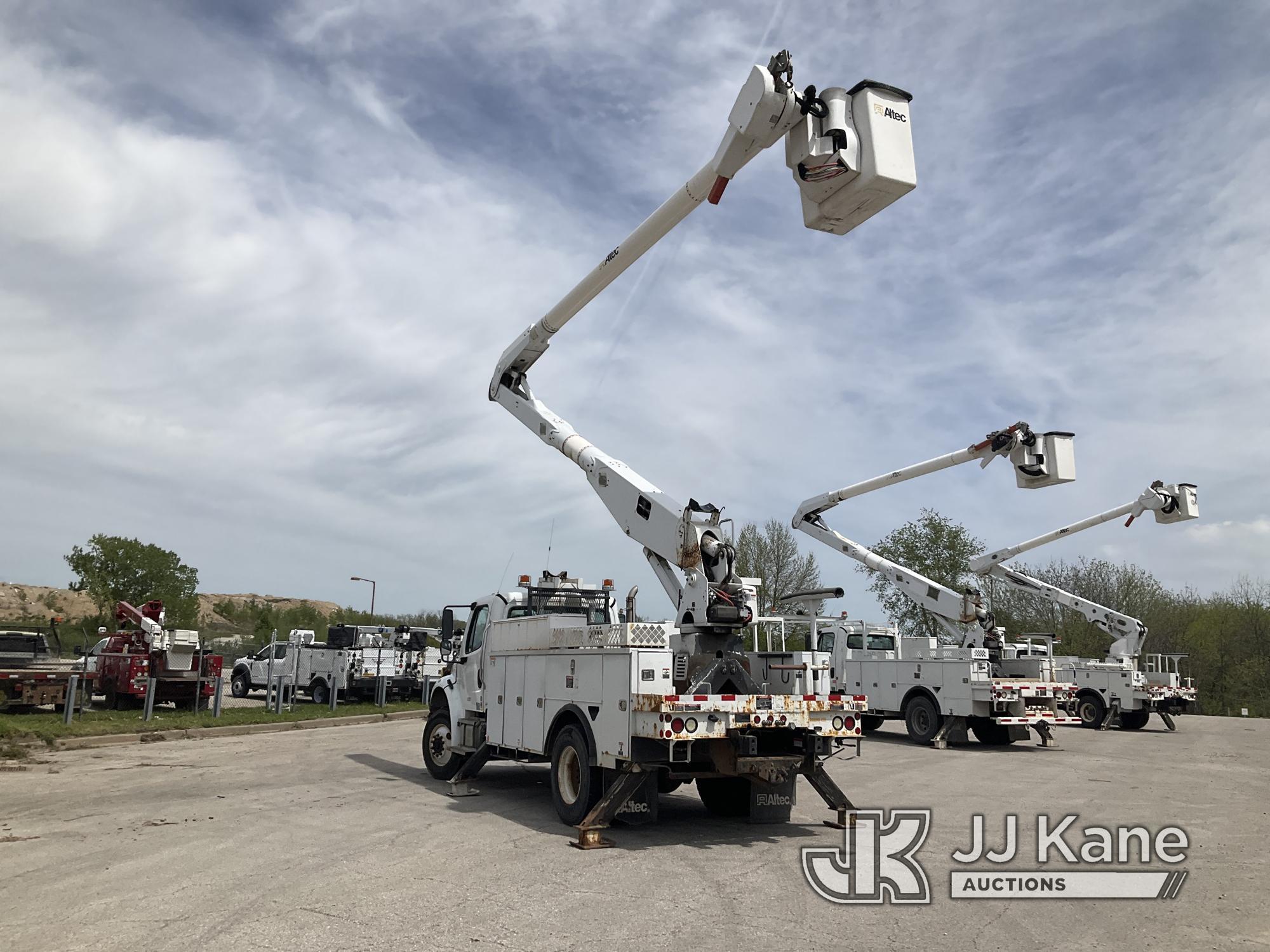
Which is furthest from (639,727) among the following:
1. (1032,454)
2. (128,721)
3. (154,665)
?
(154,665)

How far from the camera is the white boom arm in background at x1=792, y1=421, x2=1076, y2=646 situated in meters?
15.9

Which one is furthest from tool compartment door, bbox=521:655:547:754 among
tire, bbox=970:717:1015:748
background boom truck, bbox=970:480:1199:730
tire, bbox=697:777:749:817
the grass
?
background boom truck, bbox=970:480:1199:730

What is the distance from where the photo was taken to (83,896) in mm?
6305

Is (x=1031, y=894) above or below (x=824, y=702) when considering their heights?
below

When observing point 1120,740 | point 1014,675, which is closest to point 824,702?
point 1014,675

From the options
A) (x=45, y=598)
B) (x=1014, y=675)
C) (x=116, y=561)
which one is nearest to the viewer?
(x=1014, y=675)

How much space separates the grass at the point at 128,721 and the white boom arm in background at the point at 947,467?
12171 mm

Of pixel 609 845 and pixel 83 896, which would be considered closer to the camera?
pixel 83 896

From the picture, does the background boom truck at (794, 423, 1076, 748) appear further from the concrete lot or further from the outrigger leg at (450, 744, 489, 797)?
the outrigger leg at (450, 744, 489, 797)

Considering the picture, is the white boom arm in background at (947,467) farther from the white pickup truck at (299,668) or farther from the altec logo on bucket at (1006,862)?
the white pickup truck at (299,668)

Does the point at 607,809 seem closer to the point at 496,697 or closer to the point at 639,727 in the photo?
the point at 639,727

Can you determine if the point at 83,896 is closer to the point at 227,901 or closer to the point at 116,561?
the point at 227,901

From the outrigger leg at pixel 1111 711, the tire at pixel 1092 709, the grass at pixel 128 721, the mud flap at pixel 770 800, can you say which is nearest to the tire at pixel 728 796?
the mud flap at pixel 770 800

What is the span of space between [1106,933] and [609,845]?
4.02 metres
